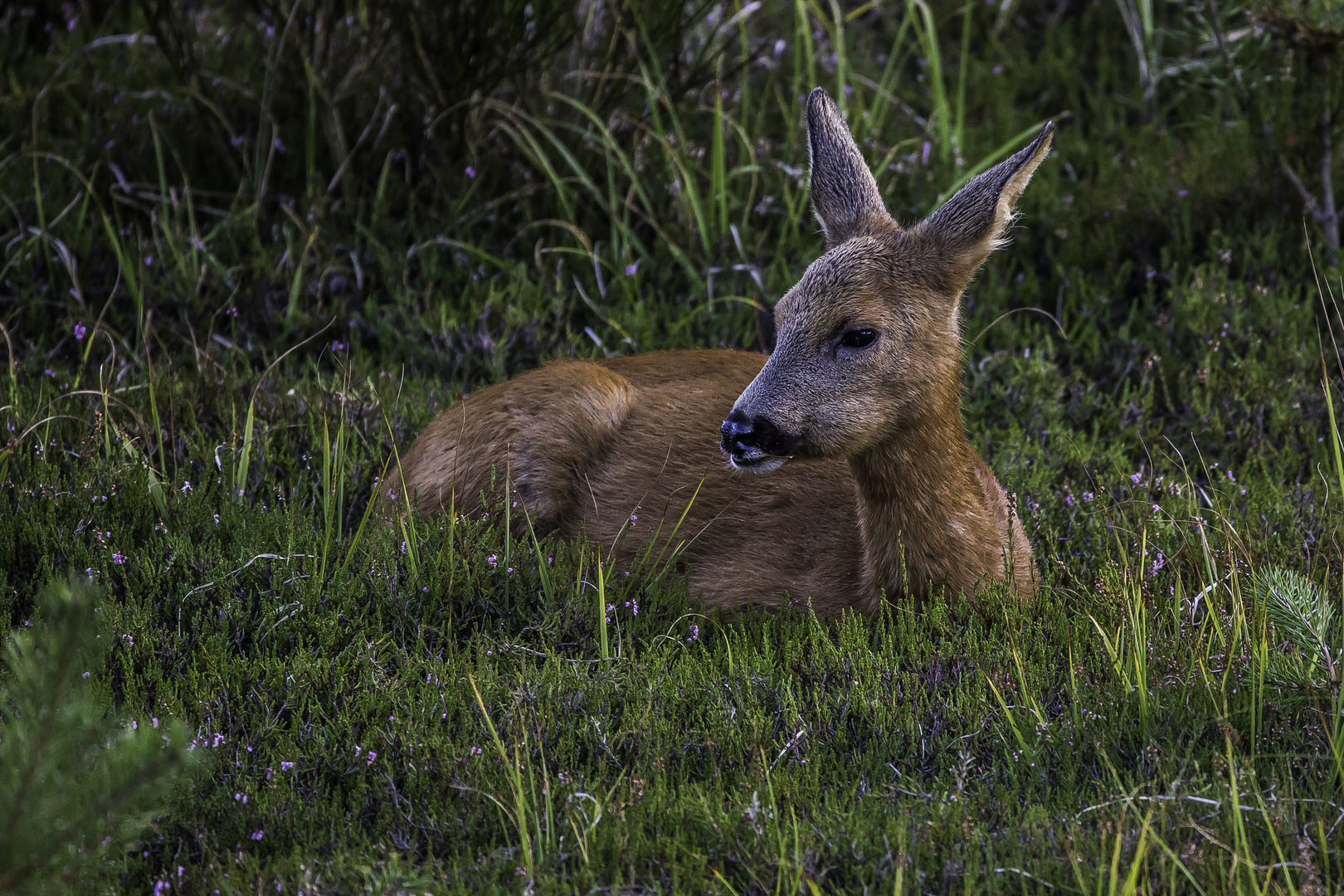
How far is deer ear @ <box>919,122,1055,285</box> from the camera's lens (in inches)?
150

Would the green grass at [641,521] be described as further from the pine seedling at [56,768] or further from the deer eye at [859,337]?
the deer eye at [859,337]

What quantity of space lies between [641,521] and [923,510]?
1.07 metres

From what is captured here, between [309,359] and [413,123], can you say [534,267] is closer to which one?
[413,123]

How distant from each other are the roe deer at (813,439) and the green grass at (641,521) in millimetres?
188

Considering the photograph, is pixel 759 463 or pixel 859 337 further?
pixel 859 337

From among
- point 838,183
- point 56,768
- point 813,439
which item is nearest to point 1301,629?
point 813,439

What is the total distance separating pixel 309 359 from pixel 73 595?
2904 mm

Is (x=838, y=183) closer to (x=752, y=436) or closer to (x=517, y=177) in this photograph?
(x=752, y=436)

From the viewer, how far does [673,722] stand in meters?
3.15

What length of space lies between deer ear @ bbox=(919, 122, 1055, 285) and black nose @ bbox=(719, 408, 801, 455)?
31.7 inches

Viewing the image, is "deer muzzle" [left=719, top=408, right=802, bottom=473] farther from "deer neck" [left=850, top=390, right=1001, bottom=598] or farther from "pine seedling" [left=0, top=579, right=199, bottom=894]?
"pine seedling" [left=0, top=579, right=199, bottom=894]

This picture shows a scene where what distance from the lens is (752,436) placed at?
3.68 m

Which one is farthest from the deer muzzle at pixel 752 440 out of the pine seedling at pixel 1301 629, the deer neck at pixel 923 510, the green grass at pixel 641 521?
the pine seedling at pixel 1301 629

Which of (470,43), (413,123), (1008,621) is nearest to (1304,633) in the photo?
(1008,621)
